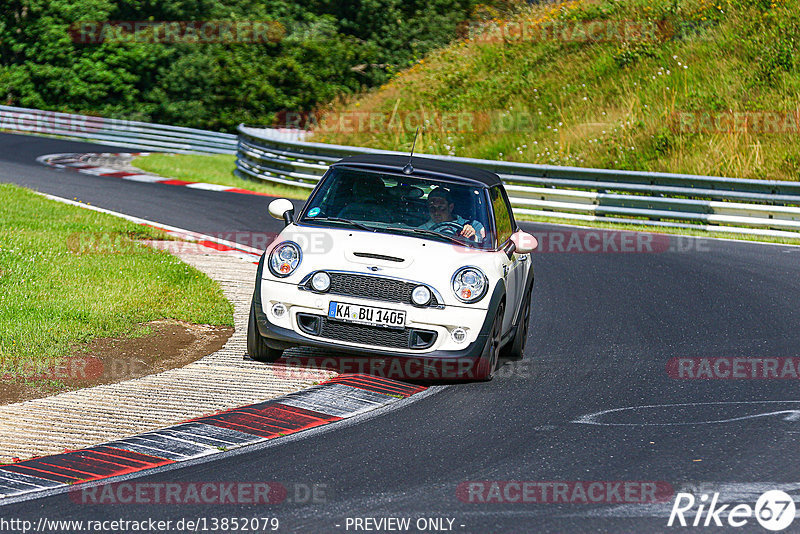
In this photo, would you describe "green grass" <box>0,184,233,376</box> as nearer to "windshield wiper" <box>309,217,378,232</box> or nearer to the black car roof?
"windshield wiper" <box>309,217,378,232</box>

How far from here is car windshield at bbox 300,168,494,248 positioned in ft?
28.5

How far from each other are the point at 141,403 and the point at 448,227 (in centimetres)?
287

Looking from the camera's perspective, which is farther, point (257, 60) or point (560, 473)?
point (257, 60)

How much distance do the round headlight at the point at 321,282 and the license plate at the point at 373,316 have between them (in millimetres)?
231

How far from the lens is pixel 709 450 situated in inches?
258

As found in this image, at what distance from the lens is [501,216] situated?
30.5 feet

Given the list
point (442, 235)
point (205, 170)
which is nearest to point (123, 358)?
point (442, 235)

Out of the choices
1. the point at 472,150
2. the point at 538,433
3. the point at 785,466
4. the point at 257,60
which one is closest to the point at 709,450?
the point at 785,466

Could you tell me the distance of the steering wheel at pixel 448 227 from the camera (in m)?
8.66

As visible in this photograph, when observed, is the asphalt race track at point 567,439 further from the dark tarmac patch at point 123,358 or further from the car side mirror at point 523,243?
the dark tarmac patch at point 123,358

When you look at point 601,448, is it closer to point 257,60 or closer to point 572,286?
point 572,286

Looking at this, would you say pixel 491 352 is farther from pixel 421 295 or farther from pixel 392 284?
pixel 392 284

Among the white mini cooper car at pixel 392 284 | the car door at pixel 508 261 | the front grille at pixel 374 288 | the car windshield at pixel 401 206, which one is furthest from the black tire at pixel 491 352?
the car windshield at pixel 401 206

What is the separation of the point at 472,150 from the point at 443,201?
17742 mm
